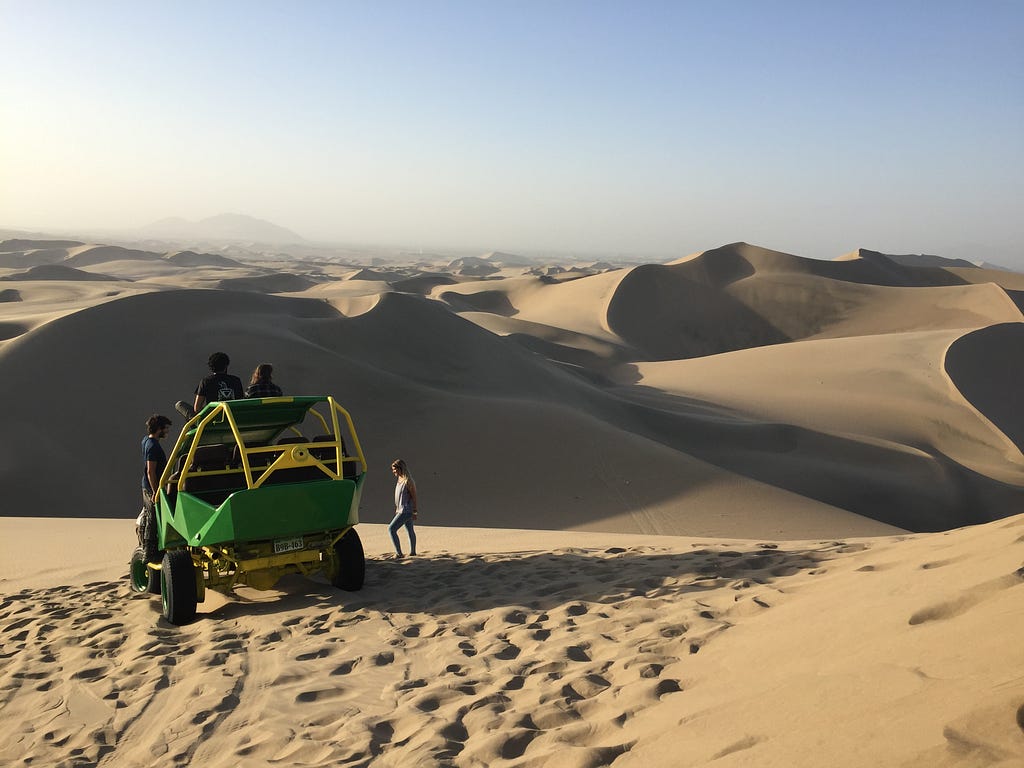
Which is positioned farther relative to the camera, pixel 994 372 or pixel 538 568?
pixel 994 372

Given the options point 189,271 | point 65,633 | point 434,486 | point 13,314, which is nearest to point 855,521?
point 434,486

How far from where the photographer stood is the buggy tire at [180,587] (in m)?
5.44

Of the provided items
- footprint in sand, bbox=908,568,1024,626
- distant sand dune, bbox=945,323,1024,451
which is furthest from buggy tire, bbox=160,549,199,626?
distant sand dune, bbox=945,323,1024,451

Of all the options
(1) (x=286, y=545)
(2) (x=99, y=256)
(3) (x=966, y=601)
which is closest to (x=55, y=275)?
(2) (x=99, y=256)

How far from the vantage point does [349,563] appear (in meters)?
5.99

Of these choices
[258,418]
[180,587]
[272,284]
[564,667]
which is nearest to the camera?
[564,667]

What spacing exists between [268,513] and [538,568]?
7.67 feet

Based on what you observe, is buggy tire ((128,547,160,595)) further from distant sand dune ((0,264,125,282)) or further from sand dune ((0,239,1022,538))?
distant sand dune ((0,264,125,282))

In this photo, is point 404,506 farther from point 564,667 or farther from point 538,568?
point 564,667

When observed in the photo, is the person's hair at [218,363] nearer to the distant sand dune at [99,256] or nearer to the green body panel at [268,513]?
the green body panel at [268,513]

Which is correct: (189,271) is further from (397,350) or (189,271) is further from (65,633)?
(65,633)

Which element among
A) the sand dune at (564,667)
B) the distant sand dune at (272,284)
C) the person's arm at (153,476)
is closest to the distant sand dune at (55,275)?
the distant sand dune at (272,284)

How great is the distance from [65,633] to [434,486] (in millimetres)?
8662

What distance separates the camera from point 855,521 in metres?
12.6
